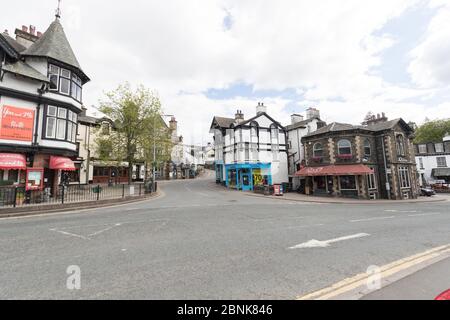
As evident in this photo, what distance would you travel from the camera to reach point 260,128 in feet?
109

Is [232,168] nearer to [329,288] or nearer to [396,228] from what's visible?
[396,228]

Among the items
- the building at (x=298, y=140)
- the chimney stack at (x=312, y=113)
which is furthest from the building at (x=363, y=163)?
the chimney stack at (x=312, y=113)

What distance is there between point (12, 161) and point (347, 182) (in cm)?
3107

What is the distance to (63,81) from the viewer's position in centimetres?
1700

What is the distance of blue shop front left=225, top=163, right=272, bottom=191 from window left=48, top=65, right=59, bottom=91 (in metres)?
22.5

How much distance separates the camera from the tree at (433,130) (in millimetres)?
47572

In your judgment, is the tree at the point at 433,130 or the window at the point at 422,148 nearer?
the window at the point at 422,148

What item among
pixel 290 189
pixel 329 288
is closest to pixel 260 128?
pixel 290 189

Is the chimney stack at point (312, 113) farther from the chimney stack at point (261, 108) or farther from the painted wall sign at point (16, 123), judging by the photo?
the painted wall sign at point (16, 123)

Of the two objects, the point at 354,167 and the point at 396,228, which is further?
the point at 354,167

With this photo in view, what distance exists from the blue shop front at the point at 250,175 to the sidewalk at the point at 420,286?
2568cm

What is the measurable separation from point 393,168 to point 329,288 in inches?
1105

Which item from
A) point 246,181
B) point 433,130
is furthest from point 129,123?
point 433,130

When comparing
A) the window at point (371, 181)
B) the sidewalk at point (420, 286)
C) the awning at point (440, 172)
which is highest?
the awning at point (440, 172)
